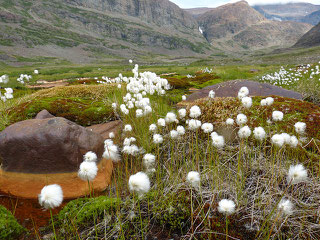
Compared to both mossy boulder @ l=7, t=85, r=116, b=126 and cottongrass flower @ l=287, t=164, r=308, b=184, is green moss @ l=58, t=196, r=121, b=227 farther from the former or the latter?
mossy boulder @ l=7, t=85, r=116, b=126

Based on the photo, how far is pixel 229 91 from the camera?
701 cm

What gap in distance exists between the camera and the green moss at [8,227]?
1981mm

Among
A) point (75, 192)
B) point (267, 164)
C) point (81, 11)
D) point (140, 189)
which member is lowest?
point (75, 192)

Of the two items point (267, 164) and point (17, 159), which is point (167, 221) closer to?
point (267, 164)

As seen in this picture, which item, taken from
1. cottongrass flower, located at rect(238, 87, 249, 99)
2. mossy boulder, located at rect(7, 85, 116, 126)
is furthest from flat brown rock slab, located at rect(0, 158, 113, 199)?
cottongrass flower, located at rect(238, 87, 249, 99)

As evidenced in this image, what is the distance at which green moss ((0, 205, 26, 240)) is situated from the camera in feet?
6.50

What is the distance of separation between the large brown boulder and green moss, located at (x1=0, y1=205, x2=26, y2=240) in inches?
30.7

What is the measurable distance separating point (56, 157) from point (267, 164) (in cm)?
311

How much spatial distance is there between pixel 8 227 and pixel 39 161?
1155mm

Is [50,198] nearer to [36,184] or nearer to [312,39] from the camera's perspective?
[36,184]

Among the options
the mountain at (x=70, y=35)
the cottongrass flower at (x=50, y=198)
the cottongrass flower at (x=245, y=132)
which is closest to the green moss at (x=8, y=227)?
the cottongrass flower at (x=50, y=198)

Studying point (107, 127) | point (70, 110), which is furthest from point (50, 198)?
point (70, 110)

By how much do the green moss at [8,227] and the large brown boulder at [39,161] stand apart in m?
0.78

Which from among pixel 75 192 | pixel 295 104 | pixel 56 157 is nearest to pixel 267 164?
pixel 295 104
